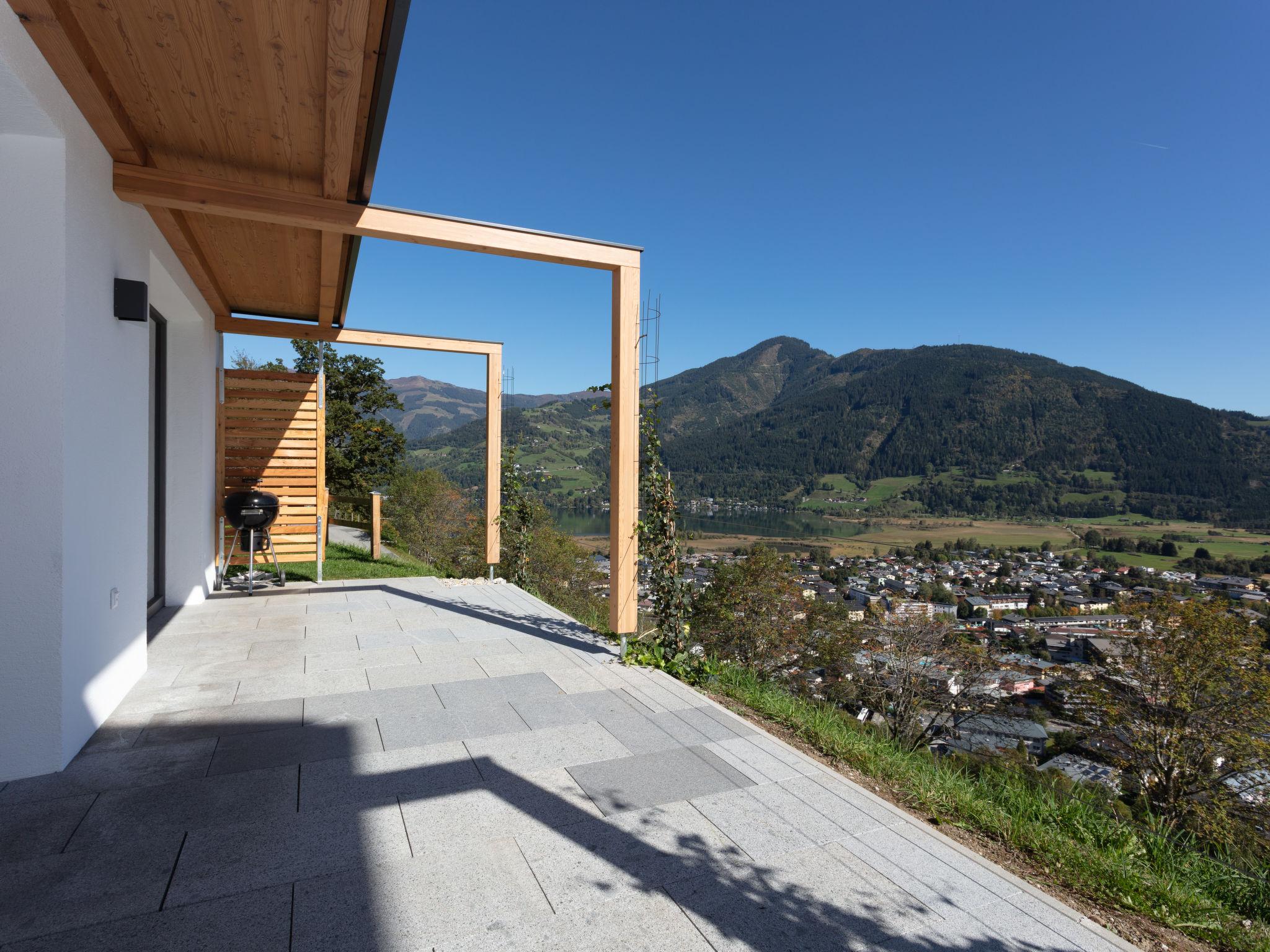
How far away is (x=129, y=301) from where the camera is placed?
10.9ft

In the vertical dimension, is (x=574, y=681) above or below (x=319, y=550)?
below

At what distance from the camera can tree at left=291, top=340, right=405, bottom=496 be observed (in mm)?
18078

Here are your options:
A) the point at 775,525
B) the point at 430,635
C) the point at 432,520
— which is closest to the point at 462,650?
the point at 430,635

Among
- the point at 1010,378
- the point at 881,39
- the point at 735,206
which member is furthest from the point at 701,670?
the point at 1010,378

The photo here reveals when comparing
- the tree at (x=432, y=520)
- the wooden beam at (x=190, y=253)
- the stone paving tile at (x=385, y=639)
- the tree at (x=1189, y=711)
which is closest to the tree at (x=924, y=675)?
the tree at (x=1189, y=711)

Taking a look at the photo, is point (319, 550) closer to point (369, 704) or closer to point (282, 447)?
point (282, 447)

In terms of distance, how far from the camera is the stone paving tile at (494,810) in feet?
7.06

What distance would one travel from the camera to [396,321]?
29.7 meters

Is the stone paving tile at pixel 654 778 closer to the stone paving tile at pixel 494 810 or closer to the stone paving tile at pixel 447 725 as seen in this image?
the stone paving tile at pixel 494 810

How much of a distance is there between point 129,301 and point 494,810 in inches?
128

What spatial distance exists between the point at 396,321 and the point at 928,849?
3147 cm

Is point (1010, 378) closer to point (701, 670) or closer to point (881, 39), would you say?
point (881, 39)

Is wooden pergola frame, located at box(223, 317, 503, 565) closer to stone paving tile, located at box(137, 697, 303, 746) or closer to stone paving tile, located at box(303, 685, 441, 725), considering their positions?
stone paving tile, located at box(303, 685, 441, 725)

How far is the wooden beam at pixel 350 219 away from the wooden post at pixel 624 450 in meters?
0.32
